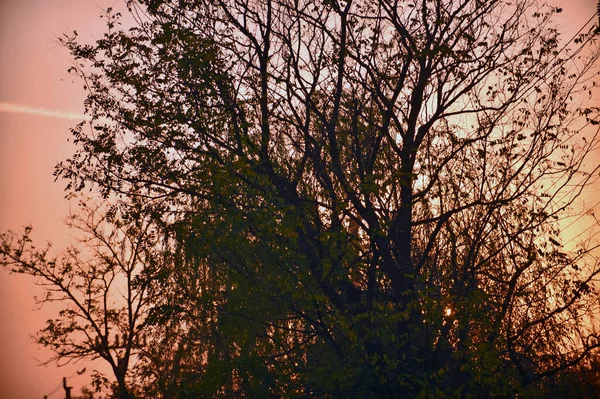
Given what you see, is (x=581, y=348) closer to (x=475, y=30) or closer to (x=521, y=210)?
(x=521, y=210)

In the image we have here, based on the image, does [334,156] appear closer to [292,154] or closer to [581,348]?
[292,154]

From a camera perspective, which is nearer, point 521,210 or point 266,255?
point 266,255

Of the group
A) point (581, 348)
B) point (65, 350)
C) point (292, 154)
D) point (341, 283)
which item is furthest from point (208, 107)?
point (65, 350)

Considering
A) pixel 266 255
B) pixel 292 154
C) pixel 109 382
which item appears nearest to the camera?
pixel 266 255

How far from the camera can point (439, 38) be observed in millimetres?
13695

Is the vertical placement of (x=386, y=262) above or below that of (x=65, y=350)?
below

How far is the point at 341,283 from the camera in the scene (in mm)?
12875

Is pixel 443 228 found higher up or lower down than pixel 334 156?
lower down

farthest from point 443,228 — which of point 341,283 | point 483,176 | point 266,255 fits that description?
point 266,255

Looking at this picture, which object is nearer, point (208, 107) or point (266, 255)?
point (266, 255)

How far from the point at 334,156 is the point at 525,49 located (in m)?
4.97

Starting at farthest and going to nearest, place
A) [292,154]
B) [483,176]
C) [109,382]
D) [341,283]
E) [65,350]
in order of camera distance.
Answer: [65,350] < [109,382] < [292,154] < [483,176] < [341,283]

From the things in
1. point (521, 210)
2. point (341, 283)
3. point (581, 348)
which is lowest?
point (581, 348)

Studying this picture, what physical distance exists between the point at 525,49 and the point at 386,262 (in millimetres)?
5680
